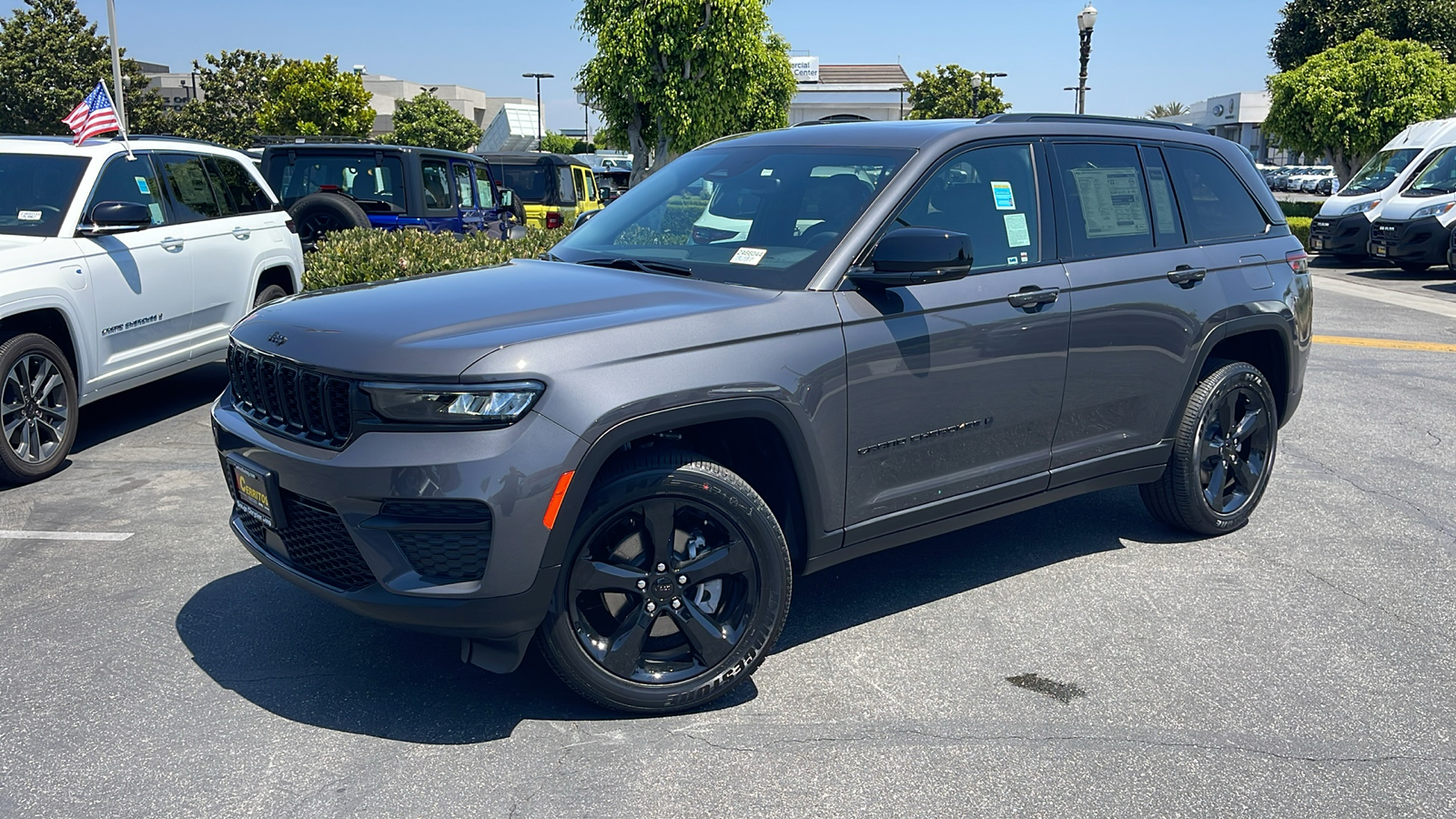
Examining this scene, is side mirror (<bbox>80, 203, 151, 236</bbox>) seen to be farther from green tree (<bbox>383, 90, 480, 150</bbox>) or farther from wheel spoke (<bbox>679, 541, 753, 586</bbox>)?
green tree (<bbox>383, 90, 480, 150</bbox>)

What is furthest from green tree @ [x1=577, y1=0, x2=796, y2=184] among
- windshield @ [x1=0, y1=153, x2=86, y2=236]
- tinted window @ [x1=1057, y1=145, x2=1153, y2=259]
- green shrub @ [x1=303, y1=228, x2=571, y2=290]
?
tinted window @ [x1=1057, y1=145, x2=1153, y2=259]

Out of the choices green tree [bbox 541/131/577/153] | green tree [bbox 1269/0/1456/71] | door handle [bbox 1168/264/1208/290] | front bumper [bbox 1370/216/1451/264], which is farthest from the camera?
green tree [bbox 541/131/577/153]

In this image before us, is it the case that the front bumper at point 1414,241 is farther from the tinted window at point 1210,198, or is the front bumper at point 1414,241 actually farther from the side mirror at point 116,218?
the side mirror at point 116,218

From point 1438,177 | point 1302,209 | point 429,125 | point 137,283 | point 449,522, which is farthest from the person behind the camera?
point 429,125

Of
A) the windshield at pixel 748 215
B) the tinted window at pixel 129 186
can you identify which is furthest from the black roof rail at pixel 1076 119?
the tinted window at pixel 129 186

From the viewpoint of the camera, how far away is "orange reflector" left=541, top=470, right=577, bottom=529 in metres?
3.23

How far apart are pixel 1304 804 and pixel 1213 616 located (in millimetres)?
1420

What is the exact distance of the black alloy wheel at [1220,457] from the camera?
205 inches

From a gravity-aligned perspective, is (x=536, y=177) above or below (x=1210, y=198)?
above

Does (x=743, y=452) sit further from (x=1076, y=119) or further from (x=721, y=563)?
(x=1076, y=119)

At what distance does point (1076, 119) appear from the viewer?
4.94 metres

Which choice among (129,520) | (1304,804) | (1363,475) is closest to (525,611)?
(1304,804)

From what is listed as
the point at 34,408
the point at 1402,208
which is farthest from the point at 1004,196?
the point at 1402,208

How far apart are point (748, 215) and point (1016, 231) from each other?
103 cm
